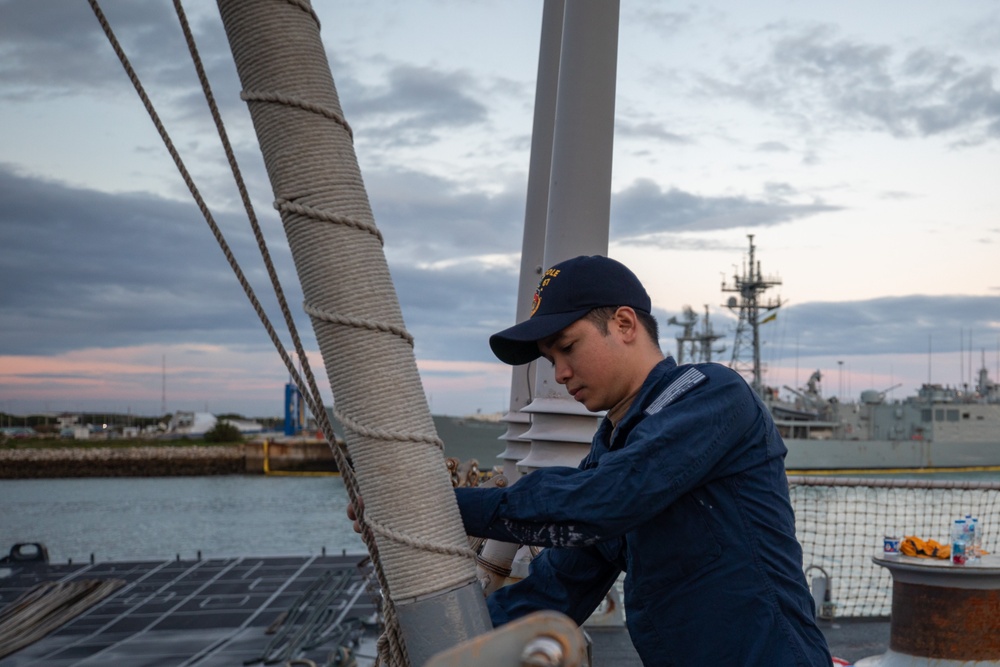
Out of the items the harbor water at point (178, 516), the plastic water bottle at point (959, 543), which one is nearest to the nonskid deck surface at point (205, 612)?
the plastic water bottle at point (959, 543)

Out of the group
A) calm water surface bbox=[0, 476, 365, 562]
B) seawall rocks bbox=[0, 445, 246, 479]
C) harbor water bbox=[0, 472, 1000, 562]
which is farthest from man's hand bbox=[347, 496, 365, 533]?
seawall rocks bbox=[0, 445, 246, 479]

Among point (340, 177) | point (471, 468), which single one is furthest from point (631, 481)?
point (471, 468)

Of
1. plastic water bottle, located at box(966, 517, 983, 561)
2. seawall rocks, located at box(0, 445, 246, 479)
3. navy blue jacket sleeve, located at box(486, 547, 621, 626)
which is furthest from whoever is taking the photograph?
seawall rocks, located at box(0, 445, 246, 479)

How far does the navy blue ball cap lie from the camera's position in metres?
1.49

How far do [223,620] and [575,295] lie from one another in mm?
10225

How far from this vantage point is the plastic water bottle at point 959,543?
4.75 meters

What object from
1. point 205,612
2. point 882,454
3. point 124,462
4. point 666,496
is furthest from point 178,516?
point 666,496

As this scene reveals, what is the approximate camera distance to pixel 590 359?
1.52 metres

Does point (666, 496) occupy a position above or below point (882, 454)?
above

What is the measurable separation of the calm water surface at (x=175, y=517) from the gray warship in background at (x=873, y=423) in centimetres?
1953

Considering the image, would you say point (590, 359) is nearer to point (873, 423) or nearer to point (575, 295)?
point (575, 295)

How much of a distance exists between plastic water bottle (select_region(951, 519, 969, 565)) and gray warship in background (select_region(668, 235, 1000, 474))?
39.0 meters

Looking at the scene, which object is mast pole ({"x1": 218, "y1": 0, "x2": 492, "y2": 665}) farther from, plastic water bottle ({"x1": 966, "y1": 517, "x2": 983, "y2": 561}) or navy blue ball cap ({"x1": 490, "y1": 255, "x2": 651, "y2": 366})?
plastic water bottle ({"x1": 966, "y1": 517, "x2": 983, "y2": 561})

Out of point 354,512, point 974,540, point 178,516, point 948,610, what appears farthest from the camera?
point 178,516
